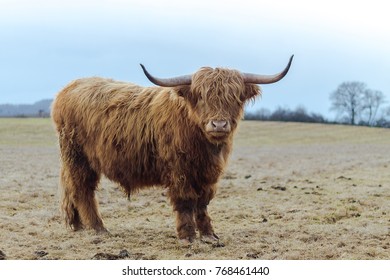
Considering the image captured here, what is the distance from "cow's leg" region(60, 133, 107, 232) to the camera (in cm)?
801

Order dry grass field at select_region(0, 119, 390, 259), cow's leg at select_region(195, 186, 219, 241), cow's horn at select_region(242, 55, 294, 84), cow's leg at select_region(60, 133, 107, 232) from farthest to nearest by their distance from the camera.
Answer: cow's leg at select_region(60, 133, 107, 232) → cow's leg at select_region(195, 186, 219, 241) → cow's horn at select_region(242, 55, 294, 84) → dry grass field at select_region(0, 119, 390, 259)

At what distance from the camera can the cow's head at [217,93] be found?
21.1ft

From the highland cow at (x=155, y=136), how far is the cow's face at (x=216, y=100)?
0.01 metres

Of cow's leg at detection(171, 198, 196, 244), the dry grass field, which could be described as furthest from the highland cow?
the dry grass field

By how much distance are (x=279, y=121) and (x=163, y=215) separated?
4333 cm

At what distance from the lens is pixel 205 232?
7285 mm

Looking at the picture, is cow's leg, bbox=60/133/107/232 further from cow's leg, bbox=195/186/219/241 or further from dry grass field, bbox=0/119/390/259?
cow's leg, bbox=195/186/219/241

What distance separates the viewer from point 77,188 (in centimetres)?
806

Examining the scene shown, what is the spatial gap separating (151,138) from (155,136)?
63 mm

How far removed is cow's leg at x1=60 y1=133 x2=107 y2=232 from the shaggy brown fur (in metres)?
0.01

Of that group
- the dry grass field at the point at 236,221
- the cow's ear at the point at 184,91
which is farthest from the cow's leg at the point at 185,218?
the cow's ear at the point at 184,91

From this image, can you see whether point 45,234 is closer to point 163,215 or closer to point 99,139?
point 99,139

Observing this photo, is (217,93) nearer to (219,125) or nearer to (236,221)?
(219,125)

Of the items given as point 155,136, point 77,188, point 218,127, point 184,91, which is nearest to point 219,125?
point 218,127
